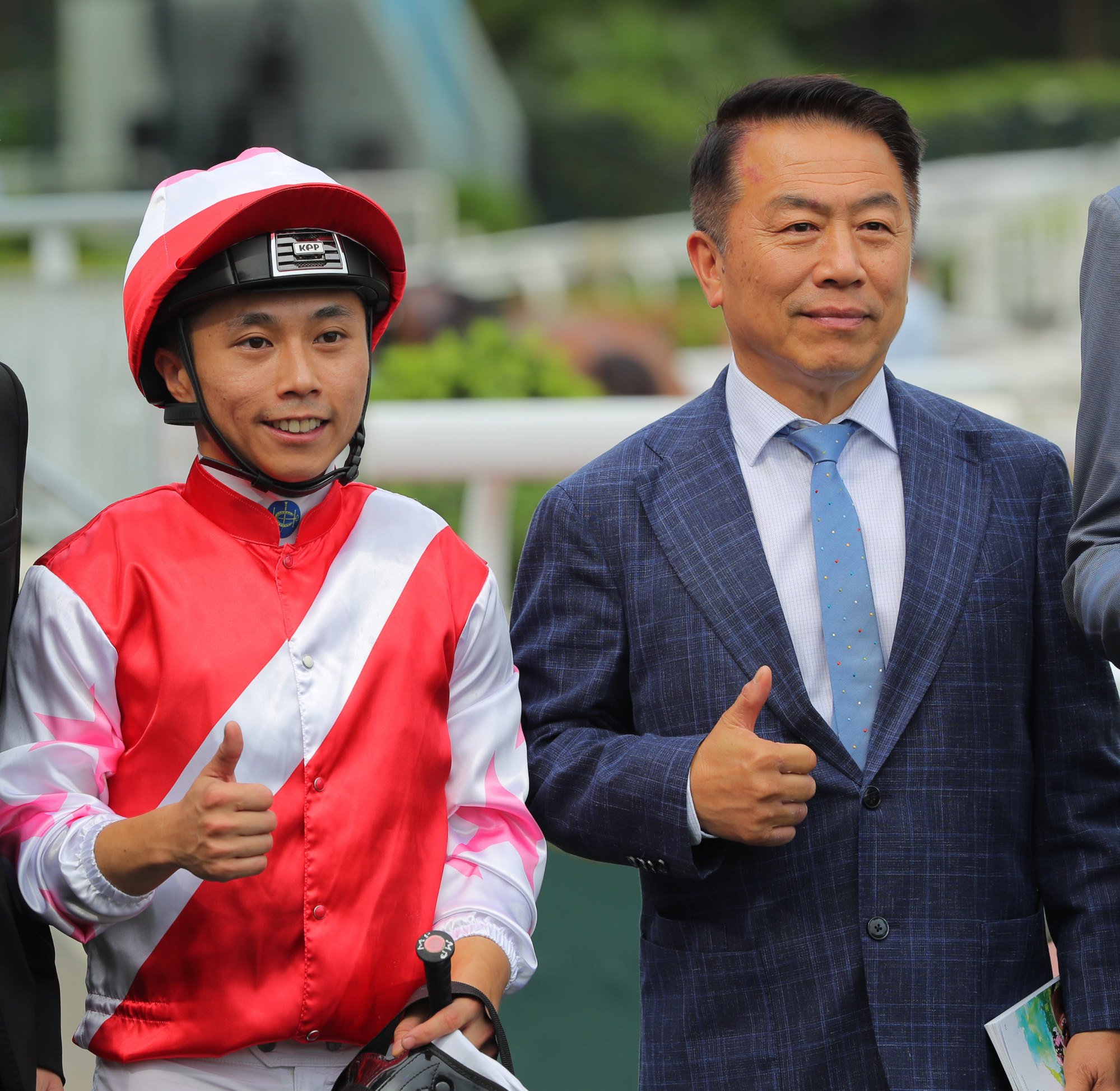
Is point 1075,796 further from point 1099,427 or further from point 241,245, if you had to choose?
point 241,245

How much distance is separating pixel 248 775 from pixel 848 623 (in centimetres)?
90

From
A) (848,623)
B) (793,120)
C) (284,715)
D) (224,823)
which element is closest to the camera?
(224,823)

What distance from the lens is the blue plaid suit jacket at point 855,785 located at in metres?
2.27

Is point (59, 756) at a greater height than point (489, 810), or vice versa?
point (59, 756)

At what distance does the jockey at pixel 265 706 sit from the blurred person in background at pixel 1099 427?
0.82m

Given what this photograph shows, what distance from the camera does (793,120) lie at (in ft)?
8.07

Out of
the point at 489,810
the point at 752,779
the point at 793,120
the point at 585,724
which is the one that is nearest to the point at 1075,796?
the point at 752,779

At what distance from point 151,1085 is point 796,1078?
2.95 ft

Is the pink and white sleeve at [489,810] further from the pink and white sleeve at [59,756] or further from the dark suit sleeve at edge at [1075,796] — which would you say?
the dark suit sleeve at edge at [1075,796]

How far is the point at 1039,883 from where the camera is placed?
238 cm

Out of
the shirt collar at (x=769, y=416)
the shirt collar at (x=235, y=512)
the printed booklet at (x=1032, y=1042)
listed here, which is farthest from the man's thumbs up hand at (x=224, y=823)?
the printed booklet at (x=1032, y=1042)

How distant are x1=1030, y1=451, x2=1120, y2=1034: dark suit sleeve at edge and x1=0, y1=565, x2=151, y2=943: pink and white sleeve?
4.31ft

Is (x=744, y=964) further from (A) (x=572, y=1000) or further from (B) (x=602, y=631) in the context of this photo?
(A) (x=572, y=1000)

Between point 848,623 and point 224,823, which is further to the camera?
point 848,623
